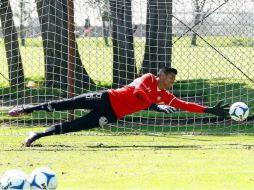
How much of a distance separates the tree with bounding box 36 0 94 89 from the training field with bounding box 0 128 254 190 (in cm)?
339

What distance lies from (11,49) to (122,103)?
6908 mm

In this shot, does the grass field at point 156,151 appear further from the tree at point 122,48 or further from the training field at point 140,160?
the tree at point 122,48

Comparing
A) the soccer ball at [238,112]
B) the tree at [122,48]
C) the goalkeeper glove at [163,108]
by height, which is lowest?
the soccer ball at [238,112]

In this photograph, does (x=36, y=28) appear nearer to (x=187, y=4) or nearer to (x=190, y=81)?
(x=190, y=81)

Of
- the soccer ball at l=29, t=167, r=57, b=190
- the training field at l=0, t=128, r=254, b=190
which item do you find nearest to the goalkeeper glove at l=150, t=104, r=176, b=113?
the training field at l=0, t=128, r=254, b=190

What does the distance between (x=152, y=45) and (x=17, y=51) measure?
3793 millimetres

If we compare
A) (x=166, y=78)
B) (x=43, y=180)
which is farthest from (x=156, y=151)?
(x=43, y=180)

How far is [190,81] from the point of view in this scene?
18.5 metres

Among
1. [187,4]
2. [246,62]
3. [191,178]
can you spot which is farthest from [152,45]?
[191,178]

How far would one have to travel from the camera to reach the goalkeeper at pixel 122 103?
11.1 meters

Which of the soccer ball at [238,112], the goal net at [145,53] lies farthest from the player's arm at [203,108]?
the goal net at [145,53]

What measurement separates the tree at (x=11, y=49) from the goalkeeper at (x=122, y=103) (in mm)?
5896

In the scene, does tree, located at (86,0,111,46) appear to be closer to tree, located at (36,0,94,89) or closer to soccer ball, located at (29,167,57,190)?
tree, located at (36,0,94,89)

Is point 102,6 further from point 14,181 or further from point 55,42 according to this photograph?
point 14,181
